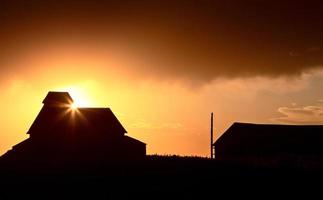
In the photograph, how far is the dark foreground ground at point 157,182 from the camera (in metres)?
29.6

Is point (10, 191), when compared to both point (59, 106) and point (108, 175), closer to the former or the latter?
point (108, 175)

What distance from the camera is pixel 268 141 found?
6719 cm

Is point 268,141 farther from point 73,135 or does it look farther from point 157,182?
point 157,182

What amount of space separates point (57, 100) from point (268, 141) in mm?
27519

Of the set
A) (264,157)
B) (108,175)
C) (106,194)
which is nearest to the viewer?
(106,194)

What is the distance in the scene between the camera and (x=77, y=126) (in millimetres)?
60469

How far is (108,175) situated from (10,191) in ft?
25.7

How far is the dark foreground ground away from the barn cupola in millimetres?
17416

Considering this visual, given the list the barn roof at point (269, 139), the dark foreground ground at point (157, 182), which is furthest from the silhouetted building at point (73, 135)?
the dark foreground ground at point (157, 182)

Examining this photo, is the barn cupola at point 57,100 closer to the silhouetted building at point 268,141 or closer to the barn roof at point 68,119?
the barn roof at point 68,119

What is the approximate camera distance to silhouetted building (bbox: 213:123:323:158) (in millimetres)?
66000

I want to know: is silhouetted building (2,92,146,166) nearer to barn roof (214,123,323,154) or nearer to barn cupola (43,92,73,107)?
barn cupola (43,92,73,107)

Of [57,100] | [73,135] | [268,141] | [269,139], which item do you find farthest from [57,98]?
[269,139]

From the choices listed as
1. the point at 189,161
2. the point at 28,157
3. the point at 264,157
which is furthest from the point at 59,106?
the point at 264,157
